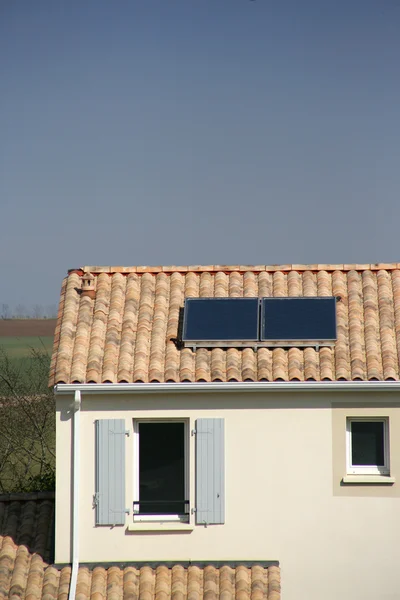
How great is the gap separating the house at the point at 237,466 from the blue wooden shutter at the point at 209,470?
0.02 metres

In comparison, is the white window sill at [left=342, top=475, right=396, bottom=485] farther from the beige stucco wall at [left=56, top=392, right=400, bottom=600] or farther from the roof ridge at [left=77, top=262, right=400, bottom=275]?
the roof ridge at [left=77, top=262, right=400, bottom=275]

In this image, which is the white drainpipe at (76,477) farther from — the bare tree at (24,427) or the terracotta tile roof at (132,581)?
the bare tree at (24,427)

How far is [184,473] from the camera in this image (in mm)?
13766

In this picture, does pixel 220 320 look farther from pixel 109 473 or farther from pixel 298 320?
pixel 109 473

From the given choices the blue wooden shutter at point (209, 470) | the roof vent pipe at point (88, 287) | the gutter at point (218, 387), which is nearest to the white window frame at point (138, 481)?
the blue wooden shutter at point (209, 470)

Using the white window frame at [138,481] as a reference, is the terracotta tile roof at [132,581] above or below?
below

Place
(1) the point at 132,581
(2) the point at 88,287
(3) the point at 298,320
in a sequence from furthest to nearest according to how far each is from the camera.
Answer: (2) the point at 88,287
(3) the point at 298,320
(1) the point at 132,581

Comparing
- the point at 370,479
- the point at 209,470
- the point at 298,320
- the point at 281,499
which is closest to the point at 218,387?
the point at 209,470

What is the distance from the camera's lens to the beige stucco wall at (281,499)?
1334 centimetres

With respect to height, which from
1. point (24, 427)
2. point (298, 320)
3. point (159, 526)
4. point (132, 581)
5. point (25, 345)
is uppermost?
point (25, 345)

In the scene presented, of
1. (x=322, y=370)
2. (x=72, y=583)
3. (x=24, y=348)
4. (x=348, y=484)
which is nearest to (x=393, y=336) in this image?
(x=322, y=370)

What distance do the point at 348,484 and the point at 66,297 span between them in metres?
6.09

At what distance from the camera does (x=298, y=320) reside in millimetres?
14305

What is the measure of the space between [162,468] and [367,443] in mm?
3506
